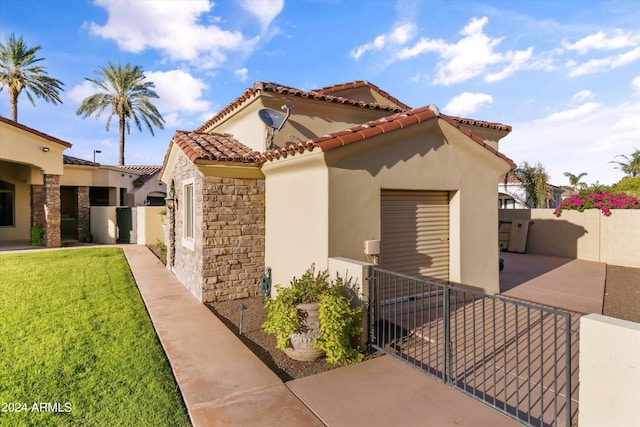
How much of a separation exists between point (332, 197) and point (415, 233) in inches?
100.0

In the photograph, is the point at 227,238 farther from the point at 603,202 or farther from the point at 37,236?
the point at 37,236

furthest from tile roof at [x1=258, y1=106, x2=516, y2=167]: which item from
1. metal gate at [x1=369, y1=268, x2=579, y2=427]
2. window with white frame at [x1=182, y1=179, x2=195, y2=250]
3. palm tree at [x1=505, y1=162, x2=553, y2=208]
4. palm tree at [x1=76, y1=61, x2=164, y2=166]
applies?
palm tree at [x1=76, y1=61, x2=164, y2=166]

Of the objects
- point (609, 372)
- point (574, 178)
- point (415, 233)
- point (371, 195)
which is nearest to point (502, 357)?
point (609, 372)

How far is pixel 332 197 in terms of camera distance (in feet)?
20.8

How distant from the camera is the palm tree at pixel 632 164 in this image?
35906 millimetres

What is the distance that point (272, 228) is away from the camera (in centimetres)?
846

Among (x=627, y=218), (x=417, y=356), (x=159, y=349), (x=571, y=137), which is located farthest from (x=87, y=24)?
(x=571, y=137)

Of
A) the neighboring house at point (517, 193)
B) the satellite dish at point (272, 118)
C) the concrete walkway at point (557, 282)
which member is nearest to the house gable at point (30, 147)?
the satellite dish at point (272, 118)

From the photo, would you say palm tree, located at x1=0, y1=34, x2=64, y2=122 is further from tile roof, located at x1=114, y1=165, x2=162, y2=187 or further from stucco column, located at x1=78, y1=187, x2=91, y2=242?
stucco column, located at x1=78, y1=187, x2=91, y2=242

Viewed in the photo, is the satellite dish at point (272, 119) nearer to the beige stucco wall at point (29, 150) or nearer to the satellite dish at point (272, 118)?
the satellite dish at point (272, 118)

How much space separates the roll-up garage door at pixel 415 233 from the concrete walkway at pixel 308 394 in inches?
107

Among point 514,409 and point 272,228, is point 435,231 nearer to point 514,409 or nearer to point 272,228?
point 272,228

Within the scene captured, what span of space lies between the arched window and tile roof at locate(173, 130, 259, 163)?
656 inches

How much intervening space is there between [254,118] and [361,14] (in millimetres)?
5218
